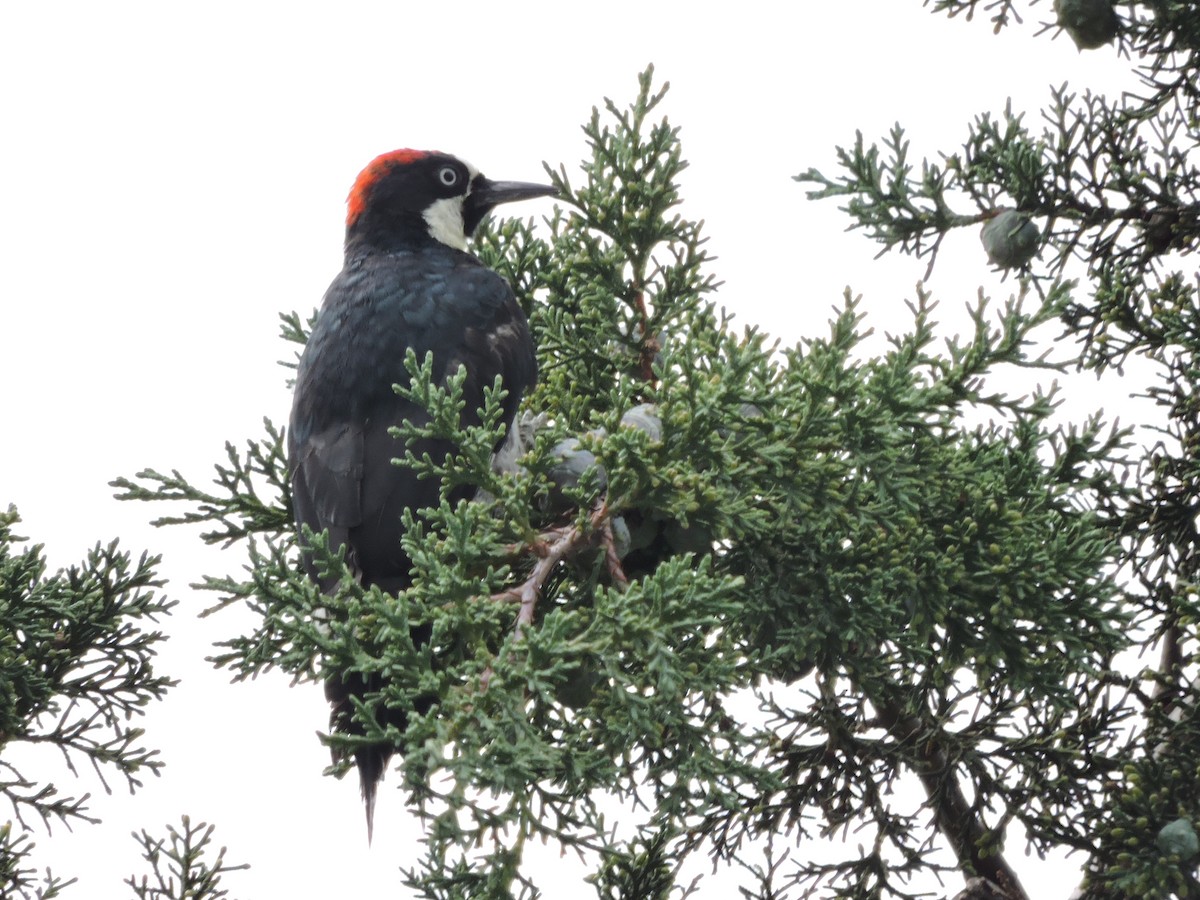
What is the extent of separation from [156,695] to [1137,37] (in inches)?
108

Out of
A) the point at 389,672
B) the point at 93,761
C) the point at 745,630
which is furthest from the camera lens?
the point at 93,761

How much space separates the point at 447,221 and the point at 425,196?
0.11m

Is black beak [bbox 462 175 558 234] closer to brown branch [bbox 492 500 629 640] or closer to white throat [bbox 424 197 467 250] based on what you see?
white throat [bbox 424 197 467 250]

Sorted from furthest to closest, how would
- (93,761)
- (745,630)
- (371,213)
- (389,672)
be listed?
(371,213), (93,761), (745,630), (389,672)

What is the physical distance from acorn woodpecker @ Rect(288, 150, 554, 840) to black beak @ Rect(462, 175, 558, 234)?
2 cm

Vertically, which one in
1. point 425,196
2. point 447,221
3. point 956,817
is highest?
point 425,196

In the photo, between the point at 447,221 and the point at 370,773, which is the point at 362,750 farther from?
the point at 447,221

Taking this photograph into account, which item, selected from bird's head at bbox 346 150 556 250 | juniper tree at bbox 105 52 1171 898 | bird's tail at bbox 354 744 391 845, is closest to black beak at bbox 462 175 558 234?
bird's head at bbox 346 150 556 250

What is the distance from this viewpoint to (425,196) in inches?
181

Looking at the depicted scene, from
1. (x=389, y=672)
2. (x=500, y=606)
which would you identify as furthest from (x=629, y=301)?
(x=389, y=672)

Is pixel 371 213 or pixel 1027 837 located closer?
pixel 1027 837

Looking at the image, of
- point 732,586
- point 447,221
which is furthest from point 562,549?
point 447,221

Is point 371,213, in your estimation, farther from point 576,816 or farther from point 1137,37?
point 576,816

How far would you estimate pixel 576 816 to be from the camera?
2379mm
